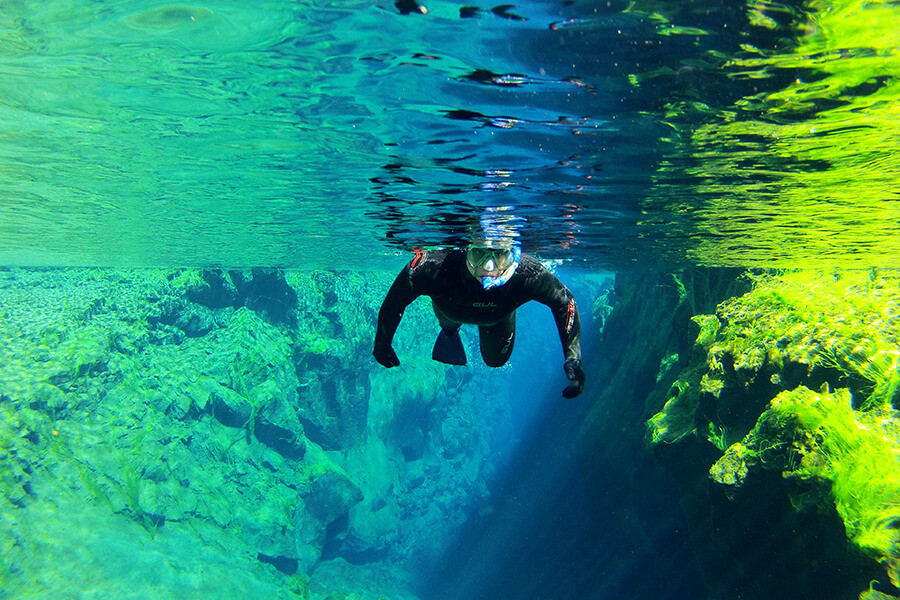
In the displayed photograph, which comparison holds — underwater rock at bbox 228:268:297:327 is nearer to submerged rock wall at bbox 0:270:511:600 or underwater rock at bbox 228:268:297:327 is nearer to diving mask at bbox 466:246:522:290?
submerged rock wall at bbox 0:270:511:600

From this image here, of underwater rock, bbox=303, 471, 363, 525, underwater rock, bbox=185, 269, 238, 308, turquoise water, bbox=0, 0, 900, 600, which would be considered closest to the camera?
turquoise water, bbox=0, 0, 900, 600

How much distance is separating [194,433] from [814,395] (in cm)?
2146

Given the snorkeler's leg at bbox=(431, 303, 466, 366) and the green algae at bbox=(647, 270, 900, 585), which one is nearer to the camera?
the green algae at bbox=(647, 270, 900, 585)

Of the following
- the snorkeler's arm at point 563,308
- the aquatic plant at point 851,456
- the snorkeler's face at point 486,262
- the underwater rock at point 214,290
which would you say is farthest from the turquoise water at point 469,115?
the underwater rock at point 214,290

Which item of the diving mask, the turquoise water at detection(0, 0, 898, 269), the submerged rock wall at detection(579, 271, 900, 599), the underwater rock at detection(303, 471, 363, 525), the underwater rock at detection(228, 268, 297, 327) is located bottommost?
the underwater rock at detection(303, 471, 363, 525)

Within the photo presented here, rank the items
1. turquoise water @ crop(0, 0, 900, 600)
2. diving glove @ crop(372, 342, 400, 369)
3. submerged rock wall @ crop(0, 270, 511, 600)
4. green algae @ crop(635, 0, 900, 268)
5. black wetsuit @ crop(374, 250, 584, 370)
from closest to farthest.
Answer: green algae @ crop(635, 0, 900, 268) → turquoise water @ crop(0, 0, 900, 600) → black wetsuit @ crop(374, 250, 584, 370) → diving glove @ crop(372, 342, 400, 369) → submerged rock wall @ crop(0, 270, 511, 600)

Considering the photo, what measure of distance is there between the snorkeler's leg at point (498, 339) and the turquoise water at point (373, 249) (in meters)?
2.73

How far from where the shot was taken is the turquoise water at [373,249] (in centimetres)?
489

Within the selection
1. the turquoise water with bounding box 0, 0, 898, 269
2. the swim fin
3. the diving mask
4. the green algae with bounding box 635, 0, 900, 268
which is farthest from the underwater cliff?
the diving mask

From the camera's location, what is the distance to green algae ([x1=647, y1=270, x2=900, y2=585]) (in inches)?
236

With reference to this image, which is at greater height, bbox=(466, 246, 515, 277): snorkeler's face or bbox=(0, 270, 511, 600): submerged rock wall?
bbox=(466, 246, 515, 277): snorkeler's face

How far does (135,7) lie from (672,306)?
55.0ft

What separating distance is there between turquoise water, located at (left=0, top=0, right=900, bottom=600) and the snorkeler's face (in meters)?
1.96

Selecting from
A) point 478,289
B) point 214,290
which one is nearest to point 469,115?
point 478,289
